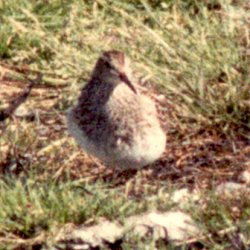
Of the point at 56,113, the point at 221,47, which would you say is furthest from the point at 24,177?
the point at 221,47

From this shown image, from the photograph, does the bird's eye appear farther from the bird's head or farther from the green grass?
the green grass

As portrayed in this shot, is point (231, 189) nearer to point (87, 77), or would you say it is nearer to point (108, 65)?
point (108, 65)

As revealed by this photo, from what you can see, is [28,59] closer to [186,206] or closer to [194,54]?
[194,54]

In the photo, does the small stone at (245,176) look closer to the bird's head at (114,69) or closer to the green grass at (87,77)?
the green grass at (87,77)

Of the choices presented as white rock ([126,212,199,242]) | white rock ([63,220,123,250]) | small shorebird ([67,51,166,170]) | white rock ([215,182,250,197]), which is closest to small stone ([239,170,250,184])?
white rock ([215,182,250,197])

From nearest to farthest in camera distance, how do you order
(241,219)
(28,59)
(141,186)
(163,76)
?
(241,219), (141,186), (163,76), (28,59)

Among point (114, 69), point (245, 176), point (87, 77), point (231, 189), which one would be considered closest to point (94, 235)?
point (231, 189)
